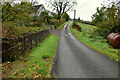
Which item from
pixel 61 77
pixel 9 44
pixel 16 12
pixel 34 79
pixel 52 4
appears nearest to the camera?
pixel 34 79

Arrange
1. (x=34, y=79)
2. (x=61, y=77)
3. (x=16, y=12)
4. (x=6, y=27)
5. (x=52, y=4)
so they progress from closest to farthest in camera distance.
→ (x=34, y=79) → (x=61, y=77) → (x=6, y=27) → (x=16, y=12) → (x=52, y=4)

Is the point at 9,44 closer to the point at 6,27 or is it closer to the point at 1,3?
the point at 6,27

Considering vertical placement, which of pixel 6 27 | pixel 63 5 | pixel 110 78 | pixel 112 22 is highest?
pixel 63 5

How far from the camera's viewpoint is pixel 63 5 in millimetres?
48062

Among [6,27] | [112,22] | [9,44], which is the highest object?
[112,22]

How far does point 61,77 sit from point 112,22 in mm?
13868

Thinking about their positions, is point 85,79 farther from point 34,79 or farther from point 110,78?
point 34,79

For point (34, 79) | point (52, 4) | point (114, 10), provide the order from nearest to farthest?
point (34, 79) → point (114, 10) → point (52, 4)

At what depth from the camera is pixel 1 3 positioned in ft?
24.9

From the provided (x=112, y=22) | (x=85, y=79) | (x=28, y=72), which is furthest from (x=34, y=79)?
(x=112, y=22)

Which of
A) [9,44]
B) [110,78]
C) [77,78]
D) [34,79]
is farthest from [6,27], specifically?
[110,78]

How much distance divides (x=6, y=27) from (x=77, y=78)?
17.0 ft

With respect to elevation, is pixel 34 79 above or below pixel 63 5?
below

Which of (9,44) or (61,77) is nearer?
(61,77)
